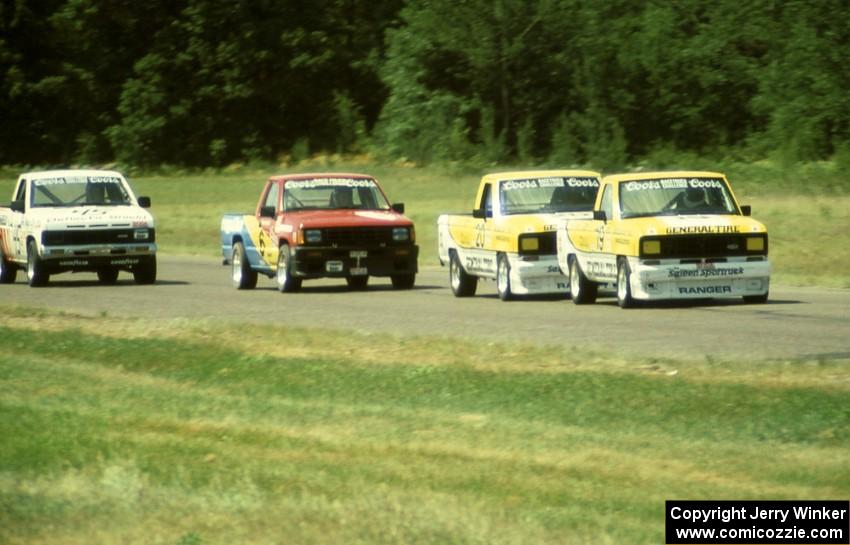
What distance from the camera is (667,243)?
2109 cm

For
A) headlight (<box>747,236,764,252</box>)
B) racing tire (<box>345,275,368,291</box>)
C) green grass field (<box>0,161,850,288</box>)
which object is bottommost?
green grass field (<box>0,161,850,288</box>)

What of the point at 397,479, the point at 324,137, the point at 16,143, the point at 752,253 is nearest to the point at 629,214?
the point at 752,253

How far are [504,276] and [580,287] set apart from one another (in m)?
1.55

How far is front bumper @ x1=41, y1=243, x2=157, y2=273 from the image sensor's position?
28.0m

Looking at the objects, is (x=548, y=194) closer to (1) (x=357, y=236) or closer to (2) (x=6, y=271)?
(1) (x=357, y=236)

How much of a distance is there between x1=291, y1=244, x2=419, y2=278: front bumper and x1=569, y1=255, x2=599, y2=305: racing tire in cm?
416

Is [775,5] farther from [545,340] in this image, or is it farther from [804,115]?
[545,340]

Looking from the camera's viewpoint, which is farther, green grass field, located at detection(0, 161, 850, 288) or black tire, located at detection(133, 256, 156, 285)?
green grass field, located at detection(0, 161, 850, 288)

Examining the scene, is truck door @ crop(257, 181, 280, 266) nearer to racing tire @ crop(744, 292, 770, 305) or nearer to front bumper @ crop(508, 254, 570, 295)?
front bumper @ crop(508, 254, 570, 295)

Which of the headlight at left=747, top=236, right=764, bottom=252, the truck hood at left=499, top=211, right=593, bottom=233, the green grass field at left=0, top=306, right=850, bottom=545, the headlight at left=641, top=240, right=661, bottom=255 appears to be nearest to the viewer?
the green grass field at left=0, top=306, right=850, bottom=545

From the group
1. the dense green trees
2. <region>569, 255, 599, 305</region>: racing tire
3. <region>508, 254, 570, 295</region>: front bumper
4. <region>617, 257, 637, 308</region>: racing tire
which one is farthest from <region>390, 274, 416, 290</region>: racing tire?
the dense green trees

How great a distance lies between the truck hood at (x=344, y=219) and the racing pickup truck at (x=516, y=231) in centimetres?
82

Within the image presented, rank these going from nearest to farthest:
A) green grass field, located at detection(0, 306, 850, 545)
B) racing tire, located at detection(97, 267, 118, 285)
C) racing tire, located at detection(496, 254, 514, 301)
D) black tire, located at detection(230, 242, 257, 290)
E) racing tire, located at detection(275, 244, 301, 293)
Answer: green grass field, located at detection(0, 306, 850, 545)
racing tire, located at detection(496, 254, 514, 301)
racing tire, located at detection(275, 244, 301, 293)
black tire, located at detection(230, 242, 257, 290)
racing tire, located at detection(97, 267, 118, 285)

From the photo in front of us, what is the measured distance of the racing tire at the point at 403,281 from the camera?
26.8 metres
